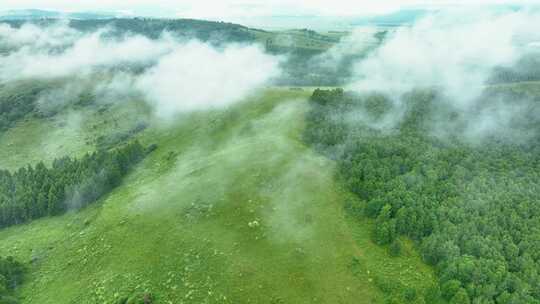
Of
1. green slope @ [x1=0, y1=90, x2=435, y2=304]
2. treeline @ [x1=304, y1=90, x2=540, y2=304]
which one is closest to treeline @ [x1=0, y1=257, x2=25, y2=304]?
green slope @ [x1=0, y1=90, x2=435, y2=304]

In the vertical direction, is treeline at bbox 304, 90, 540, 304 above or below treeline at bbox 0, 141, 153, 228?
above

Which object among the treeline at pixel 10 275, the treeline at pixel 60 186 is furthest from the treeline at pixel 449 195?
the treeline at pixel 10 275

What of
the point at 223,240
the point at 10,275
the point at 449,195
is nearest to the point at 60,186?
the point at 10,275

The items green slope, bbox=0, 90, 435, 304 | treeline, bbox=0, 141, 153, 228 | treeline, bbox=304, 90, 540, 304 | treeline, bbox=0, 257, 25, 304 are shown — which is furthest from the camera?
treeline, bbox=0, 141, 153, 228

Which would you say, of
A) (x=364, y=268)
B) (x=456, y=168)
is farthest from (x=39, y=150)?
(x=456, y=168)

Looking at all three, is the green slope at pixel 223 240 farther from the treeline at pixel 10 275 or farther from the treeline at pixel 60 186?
the treeline at pixel 60 186

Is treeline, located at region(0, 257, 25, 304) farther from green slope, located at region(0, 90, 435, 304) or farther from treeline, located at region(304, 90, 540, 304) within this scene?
treeline, located at region(304, 90, 540, 304)

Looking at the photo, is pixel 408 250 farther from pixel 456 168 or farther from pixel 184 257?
pixel 184 257
